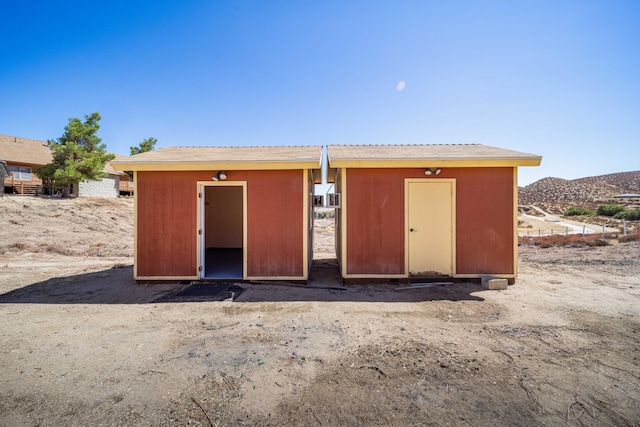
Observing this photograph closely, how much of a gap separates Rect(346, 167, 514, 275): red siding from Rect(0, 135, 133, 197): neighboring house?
1680 cm

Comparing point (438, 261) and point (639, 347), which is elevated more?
point (438, 261)

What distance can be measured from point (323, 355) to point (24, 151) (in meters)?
29.2

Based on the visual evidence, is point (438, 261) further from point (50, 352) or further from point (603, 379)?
point (50, 352)

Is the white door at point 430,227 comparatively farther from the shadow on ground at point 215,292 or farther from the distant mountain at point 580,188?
the distant mountain at point 580,188

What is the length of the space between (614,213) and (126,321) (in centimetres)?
4094

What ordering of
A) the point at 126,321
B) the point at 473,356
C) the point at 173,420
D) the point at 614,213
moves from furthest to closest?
the point at 614,213 < the point at 126,321 < the point at 473,356 < the point at 173,420

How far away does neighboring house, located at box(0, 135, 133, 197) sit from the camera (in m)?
19.1

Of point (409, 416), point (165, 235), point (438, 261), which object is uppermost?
point (165, 235)

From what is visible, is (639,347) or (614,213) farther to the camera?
(614,213)

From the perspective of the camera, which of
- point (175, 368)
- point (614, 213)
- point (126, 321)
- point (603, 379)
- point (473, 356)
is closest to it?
point (603, 379)

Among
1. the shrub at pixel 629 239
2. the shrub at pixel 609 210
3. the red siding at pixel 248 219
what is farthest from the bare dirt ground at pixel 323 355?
the shrub at pixel 609 210

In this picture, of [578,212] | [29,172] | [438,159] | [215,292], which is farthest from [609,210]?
[29,172]

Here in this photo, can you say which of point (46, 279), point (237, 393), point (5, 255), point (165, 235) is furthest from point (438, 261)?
point (5, 255)

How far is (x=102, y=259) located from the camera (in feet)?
29.6
